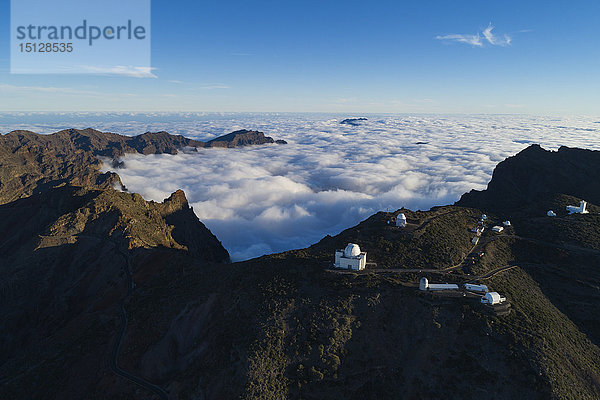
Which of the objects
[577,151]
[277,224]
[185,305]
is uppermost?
[577,151]

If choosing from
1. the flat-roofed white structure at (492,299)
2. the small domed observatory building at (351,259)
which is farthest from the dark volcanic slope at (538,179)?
the small domed observatory building at (351,259)

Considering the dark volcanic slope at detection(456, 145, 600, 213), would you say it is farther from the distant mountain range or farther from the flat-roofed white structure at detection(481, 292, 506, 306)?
the flat-roofed white structure at detection(481, 292, 506, 306)

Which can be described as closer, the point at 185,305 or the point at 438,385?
the point at 438,385

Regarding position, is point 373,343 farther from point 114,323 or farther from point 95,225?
point 95,225

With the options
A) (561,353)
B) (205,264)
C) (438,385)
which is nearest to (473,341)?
(438,385)

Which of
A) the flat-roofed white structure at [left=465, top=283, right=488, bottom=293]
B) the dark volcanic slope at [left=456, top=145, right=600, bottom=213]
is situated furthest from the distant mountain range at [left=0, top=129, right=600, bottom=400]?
the dark volcanic slope at [left=456, top=145, right=600, bottom=213]

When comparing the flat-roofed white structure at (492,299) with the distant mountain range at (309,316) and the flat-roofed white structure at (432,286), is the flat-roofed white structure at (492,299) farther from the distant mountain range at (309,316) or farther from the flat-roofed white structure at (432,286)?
the flat-roofed white structure at (432,286)

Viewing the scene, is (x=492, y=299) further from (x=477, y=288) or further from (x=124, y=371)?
(x=124, y=371)
